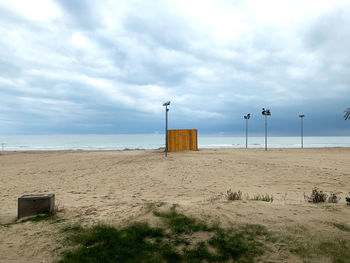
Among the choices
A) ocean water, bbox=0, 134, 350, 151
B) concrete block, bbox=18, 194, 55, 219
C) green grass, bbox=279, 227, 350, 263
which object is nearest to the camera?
green grass, bbox=279, 227, 350, 263

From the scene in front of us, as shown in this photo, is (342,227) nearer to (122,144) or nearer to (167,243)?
(167,243)

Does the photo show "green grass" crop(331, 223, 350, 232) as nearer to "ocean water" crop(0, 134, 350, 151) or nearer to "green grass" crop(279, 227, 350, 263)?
"green grass" crop(279, 227, 350, 263)

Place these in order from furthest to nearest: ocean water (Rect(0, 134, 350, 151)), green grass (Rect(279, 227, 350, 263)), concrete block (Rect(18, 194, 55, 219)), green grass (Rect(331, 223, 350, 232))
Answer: ocean water (Rect(0, 134, 350, 151)), concrete block (Rect(18, 194, 55, 219)), green grass (Rect(331, 223, 350, 232)), green grass (Rect(279, 227, 350, 263))

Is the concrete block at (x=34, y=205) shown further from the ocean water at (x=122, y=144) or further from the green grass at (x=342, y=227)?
the ocean water at (x=122, y=144)

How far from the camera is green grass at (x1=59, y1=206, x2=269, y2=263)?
3.26 meters

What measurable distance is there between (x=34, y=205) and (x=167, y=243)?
11.6 ft

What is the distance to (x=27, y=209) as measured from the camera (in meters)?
5.12

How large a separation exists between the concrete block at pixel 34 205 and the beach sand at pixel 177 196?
321 mm

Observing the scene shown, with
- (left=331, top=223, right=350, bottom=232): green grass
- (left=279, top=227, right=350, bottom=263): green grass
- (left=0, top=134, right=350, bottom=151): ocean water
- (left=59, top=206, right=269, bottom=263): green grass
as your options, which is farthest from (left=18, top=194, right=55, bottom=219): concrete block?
(left=0, top=134, right=350, bottom=151): ocean water

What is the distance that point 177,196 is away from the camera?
7.68 metres

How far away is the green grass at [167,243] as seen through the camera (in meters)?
3.26

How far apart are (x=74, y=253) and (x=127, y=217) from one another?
134 centimetres

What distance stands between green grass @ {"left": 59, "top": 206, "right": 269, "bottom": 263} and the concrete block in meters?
1.35

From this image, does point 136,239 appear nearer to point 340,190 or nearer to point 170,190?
point 170,190
